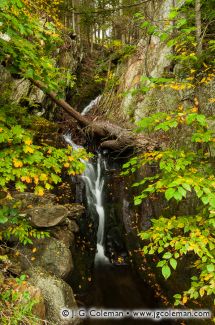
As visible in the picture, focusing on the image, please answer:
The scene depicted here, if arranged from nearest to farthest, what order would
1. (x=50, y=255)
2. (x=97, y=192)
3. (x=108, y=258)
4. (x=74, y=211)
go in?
(x=50, y=255) < (x=74, y=211) < (x=108, y=258) < (x=97, y=192)

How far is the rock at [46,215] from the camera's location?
6.39 metres

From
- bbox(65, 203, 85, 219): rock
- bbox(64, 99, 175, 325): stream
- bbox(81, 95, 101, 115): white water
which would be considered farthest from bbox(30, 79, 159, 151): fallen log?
bbox(81, 95, 101, 115): white water

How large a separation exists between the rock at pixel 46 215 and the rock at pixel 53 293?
1.06 meters

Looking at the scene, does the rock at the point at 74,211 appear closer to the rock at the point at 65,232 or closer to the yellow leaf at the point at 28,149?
the rock at the point at 65,232

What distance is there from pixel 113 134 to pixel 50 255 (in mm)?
4729

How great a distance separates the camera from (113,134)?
945cm

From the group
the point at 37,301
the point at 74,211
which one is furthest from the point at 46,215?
the point at 37,301

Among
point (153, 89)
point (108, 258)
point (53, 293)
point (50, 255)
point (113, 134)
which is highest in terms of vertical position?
point (153, 89)

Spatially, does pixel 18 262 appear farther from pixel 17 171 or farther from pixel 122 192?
pixel 122 192

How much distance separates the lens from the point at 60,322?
5473 millimetres

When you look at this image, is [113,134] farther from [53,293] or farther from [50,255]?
[53,293]

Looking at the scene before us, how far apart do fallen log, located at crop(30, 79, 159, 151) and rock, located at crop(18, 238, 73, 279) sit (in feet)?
10.8

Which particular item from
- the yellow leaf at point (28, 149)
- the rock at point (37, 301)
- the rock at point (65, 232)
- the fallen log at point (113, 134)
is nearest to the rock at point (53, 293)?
the rock at point (37, 301)

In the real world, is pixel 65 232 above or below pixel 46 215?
below
